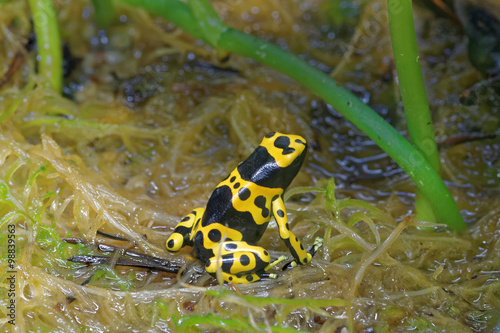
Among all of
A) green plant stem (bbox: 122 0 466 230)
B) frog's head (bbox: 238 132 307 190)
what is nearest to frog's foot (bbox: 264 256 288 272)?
frog's head (bbox: 238 132 307 190)

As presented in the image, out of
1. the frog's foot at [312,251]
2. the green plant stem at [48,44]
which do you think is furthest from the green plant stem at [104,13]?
the frog's foot at [312,251]

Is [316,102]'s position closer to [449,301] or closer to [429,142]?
[429,142]

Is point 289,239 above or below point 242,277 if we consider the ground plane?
above

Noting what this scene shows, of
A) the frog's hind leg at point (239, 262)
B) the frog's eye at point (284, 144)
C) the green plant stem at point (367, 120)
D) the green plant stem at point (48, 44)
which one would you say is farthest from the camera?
the green plant stem at point (48, 44)

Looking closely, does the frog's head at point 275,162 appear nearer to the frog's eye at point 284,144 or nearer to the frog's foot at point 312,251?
the frog's eye at point 284,144

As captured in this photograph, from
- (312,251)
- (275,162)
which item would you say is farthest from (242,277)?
(275,162)

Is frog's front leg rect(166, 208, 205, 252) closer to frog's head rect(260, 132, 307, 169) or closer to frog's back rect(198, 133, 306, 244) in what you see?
frog's back rect(198, 133, 306, 244)

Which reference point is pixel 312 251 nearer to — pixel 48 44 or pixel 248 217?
pixel 248 217
